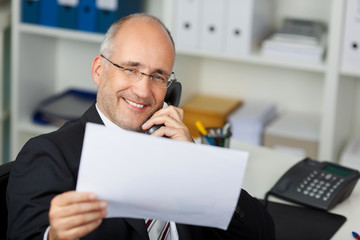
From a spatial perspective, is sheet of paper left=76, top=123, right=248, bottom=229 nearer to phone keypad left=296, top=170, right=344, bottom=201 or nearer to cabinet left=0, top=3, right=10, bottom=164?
phone keypad left=296, top=170, right=344, bottom=201

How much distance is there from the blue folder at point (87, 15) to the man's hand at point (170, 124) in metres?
1.63

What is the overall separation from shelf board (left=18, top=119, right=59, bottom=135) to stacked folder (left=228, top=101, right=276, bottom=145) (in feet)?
3.09

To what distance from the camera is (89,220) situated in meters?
1.15

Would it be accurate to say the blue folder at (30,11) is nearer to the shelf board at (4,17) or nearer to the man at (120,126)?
the shelf board at (4,17)

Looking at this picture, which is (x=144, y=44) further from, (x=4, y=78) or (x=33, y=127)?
(x=4, y=78)

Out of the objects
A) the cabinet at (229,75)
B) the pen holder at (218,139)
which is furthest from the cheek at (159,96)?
the cabinet at (229,75)

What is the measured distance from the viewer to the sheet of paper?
1.14 meters

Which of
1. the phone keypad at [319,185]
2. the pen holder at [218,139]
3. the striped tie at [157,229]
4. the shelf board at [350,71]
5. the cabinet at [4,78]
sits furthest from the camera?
the cabinet at [4,78]

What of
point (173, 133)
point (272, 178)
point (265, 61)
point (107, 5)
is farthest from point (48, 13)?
point (173, 133)

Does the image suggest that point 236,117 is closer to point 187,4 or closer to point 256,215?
point 187,4

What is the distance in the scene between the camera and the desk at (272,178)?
1.78m

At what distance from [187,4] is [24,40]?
92cm

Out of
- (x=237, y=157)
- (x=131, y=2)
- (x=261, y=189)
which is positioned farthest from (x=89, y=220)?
(x=131, y=2)

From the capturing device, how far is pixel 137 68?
1530mm
